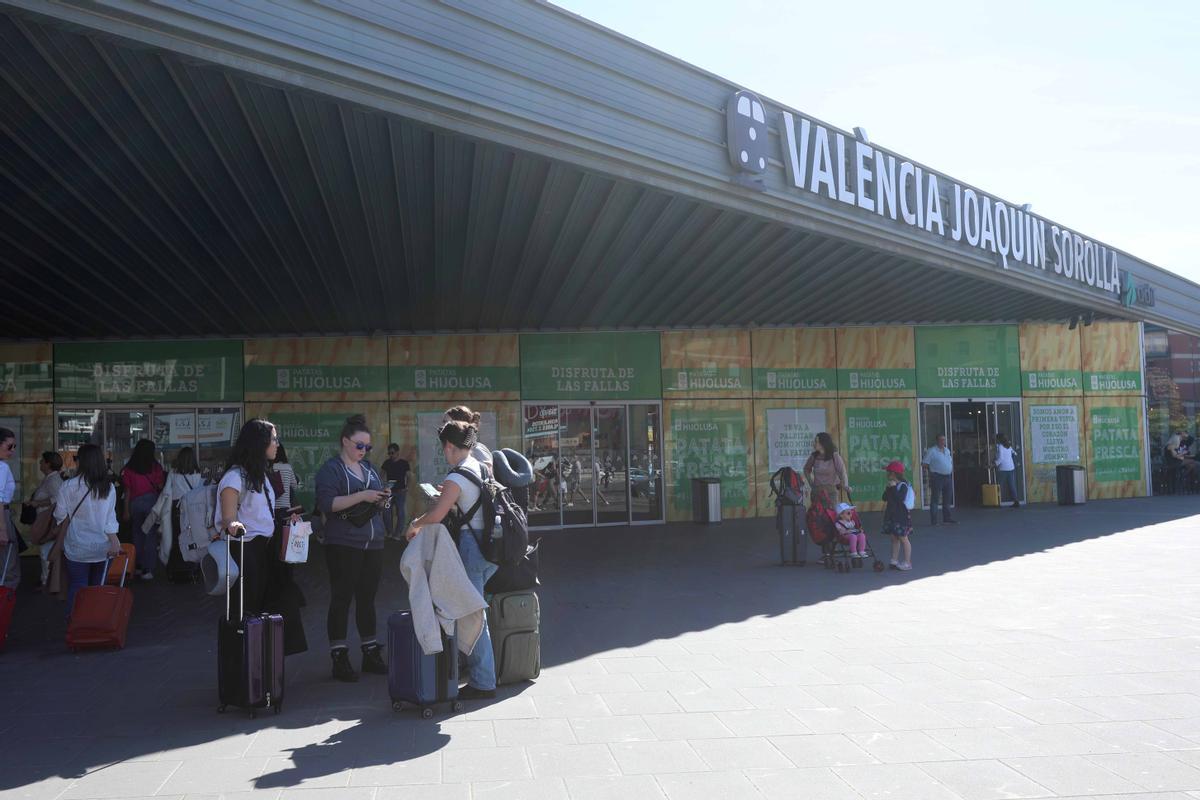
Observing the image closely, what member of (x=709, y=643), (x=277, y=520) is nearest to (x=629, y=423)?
(x=709, y=643)

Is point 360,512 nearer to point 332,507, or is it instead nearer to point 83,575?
point 332,507

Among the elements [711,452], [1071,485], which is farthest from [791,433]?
[1071,485]

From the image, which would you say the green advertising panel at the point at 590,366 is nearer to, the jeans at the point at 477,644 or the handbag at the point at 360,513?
the handbag at the point at 360,513

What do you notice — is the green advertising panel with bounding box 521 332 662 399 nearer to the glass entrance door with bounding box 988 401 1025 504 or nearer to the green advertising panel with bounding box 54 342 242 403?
the green advertising panel with bounding box 54 342 242 403

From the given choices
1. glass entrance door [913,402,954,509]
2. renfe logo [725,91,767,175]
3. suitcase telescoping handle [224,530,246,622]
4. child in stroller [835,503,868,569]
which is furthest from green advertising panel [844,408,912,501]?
suitcase telescoping handle [224,530,246,622]

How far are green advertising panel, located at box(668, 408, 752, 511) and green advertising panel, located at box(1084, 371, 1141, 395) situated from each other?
854cm

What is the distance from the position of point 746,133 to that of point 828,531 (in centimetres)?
451

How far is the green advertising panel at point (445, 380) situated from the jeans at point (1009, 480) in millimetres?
10077

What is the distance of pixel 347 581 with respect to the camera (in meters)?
5.91

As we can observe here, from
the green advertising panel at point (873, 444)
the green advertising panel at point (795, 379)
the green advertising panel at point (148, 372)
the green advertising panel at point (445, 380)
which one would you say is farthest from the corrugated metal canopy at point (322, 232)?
the green advertising panel at point (873, 444)

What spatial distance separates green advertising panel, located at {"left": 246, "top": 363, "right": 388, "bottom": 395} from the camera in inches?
641

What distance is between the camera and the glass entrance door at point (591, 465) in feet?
54.5

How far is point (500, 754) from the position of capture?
14.4 ft

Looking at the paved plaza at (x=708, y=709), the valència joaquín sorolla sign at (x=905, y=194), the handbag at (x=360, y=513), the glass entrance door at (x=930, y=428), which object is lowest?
the paved plaza at (x=708, y=709)
